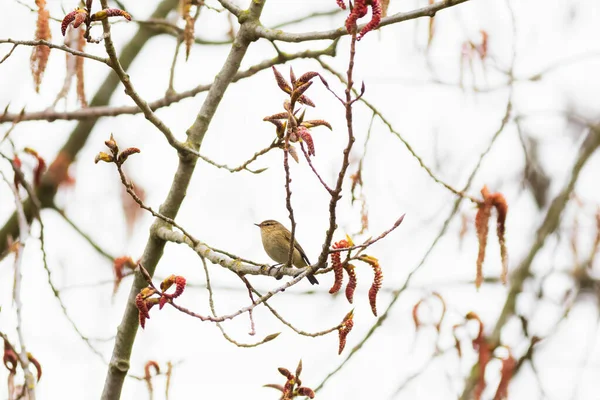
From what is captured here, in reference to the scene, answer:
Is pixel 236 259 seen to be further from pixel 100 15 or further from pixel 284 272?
pixel 100 15

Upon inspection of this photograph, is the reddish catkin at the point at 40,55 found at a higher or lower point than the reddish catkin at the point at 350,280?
higher

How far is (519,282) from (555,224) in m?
0.49

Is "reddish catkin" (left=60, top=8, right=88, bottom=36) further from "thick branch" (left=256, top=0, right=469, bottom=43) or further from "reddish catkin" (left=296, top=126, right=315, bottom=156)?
"thick branch" (left=256, top=0, right=469, bottom=43)

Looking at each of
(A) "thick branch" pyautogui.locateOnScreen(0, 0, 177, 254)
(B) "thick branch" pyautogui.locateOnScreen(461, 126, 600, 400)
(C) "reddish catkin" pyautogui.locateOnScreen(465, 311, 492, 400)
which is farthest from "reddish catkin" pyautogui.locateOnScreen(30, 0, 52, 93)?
(B) "thick branch" pyautogui.locateOnScreen(461, 126, 600, 400)

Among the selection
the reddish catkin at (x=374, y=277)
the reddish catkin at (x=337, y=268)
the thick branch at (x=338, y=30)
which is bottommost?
the reddish catkin at (x=374, y=277)

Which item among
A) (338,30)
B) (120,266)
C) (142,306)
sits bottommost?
(142,306)

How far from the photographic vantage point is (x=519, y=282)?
18.4ft

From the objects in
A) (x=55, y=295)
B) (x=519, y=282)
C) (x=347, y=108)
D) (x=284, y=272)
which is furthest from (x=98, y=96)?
(x=347, y=108)

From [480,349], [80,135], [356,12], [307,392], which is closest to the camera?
[356,12]

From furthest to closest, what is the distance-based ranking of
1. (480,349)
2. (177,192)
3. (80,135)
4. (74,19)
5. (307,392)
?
(80,135) < (480,349) < (177,192) < (307,392) < (74,19)

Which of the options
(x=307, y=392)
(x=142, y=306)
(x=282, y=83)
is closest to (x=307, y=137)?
(x=282, y=83)

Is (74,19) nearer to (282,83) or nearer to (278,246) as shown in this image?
(282,83)

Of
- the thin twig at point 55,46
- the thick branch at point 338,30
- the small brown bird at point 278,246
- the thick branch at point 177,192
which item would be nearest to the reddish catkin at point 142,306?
the thin twig at point 55,46

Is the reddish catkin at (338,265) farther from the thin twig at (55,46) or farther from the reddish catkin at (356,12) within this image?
the thin twig at (55,46)
